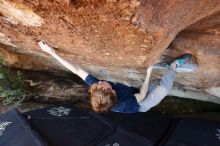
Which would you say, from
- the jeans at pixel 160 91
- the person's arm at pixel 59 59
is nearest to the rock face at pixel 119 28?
the person's arm at pixel 59 59

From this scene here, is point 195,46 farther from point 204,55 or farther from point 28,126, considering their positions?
point 28,126

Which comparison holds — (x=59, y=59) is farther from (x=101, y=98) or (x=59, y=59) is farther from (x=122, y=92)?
(x=122, y=92)

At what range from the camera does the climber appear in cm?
298

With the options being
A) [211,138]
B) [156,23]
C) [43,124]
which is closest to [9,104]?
[43,124]

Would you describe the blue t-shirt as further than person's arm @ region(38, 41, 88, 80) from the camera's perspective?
Yes

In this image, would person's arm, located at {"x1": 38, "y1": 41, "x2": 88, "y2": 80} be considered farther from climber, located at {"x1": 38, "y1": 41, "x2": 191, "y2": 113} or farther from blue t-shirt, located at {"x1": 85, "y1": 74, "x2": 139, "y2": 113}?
blue t-shirt, located at {"x1": 85, "y1": 74, "x2": 139, "y2": 113}

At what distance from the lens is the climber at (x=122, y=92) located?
9.77 ft

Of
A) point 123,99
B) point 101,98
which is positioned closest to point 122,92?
point 123,99

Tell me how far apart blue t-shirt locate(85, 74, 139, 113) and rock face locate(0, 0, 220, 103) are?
0.24 metres

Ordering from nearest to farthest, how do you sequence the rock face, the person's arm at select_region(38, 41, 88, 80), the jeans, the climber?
1. the rock face
2. the person's arm at select_region(38, 41, 88, 80)
3. the climber
4. the jeans

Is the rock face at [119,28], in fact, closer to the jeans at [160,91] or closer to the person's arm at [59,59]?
the person's arm at [59,59]

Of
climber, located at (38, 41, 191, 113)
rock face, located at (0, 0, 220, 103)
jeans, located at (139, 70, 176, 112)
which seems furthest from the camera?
jeans, located at (139, 70, 176, 112)

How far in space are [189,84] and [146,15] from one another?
7.13 ft

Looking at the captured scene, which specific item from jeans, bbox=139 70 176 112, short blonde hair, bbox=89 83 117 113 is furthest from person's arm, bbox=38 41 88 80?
jeans, bbox=139 70 176 112
